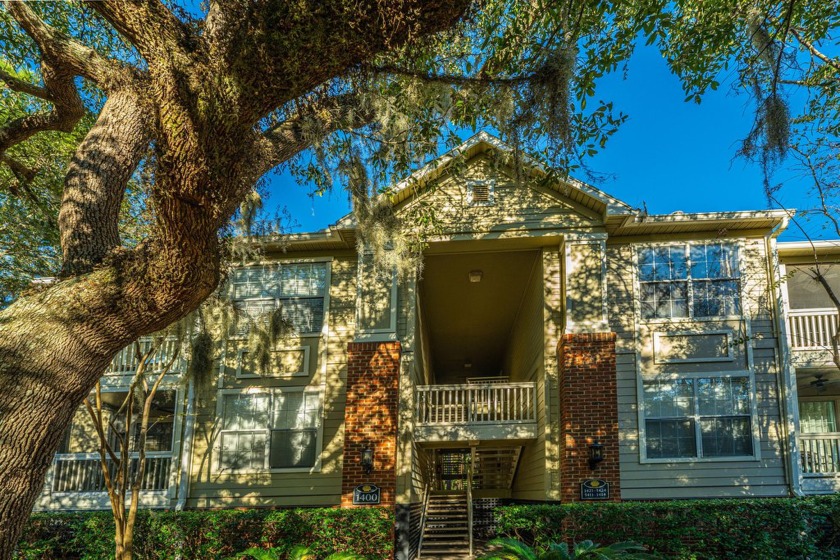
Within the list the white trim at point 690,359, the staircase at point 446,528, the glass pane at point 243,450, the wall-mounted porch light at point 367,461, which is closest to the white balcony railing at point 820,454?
the white trim at point 690,359

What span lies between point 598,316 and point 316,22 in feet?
29.6

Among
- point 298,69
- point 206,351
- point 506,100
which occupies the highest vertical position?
point 506,100

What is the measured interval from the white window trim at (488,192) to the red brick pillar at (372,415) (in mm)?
3044

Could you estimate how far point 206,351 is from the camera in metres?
10.8

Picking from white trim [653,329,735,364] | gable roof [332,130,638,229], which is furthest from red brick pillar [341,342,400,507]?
white trim [653,329,735,364]

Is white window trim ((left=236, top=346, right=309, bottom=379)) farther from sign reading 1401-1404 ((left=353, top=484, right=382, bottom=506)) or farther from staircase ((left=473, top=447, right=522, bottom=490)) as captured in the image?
staircase ((left=473, top=447, right=522, bottom=490))

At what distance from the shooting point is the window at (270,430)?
12.2m

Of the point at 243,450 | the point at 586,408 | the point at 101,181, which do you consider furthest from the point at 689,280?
the point at 101,181

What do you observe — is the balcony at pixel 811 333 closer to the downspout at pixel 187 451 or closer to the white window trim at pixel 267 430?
the white window trim at pixel 267 430

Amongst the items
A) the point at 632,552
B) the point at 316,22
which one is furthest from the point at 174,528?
the point at 316,22

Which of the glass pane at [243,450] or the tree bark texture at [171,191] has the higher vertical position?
the tree bark texture at [171,191]

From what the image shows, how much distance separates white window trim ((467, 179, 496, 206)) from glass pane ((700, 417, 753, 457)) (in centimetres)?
544

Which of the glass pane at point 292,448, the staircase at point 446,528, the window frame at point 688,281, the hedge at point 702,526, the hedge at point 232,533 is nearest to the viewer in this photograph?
the hedge at point 702,526

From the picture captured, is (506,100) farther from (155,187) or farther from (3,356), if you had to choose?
(3,356)
